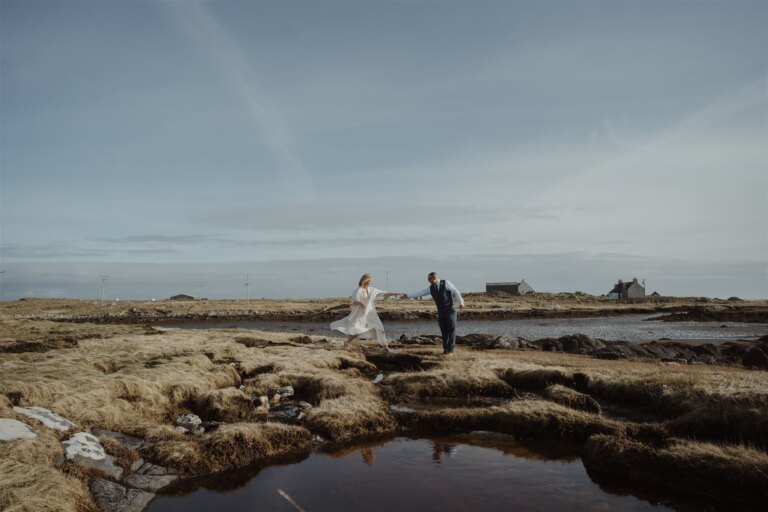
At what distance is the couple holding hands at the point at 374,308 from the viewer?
20922 mm

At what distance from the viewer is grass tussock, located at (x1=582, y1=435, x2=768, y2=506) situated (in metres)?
8.48

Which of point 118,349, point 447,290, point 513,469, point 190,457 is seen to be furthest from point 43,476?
point 447,290

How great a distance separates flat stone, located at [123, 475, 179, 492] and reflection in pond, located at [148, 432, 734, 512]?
31 centimetres

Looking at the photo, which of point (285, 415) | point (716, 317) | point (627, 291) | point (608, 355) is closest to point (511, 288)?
point (627, 291)

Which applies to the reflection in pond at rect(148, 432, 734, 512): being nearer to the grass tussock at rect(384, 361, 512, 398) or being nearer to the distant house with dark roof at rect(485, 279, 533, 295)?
the grass tussock at rect(384, 361, 512, 398)

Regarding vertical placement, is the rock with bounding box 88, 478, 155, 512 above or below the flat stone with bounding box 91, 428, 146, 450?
below

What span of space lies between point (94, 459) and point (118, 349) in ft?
40.8

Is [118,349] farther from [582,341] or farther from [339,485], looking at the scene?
[582,341]

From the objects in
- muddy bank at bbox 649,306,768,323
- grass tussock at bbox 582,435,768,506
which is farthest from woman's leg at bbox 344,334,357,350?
muddy bank at bbox 649,306,768,323

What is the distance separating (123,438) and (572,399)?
36.8 feet

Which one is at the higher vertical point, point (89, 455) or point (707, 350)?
point (707, 350)

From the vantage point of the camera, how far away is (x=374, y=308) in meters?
22.1

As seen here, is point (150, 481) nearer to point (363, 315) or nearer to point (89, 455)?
point (89, 455)

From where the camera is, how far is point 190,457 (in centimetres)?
999
